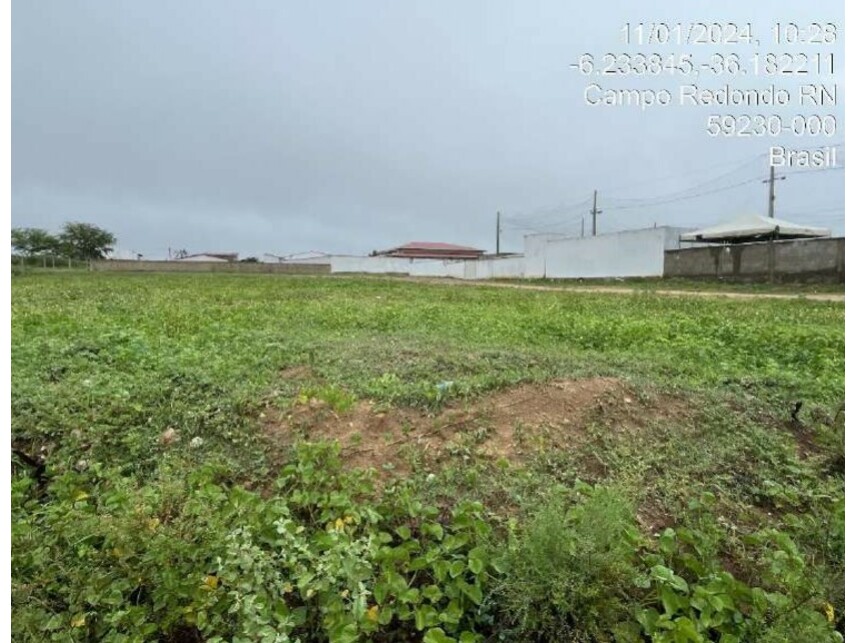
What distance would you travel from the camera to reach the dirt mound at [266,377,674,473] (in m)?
2.45

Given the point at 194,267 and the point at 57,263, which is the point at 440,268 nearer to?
the point at 194,267

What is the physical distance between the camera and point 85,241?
1548 inches

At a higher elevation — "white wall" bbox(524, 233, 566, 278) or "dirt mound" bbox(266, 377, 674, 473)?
"white wall" bbox(524, 233, 566, 278)

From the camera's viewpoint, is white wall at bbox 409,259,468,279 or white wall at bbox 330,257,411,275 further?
white wall at bbox 330,257,411,275

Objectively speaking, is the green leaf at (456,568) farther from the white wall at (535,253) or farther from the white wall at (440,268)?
the white wall at (440,268)

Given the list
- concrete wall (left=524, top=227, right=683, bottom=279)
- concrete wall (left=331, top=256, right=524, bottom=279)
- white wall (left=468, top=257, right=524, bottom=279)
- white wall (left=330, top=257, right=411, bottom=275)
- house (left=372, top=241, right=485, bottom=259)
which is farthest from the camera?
house (left=372, top=241, right=485, bottom=259)

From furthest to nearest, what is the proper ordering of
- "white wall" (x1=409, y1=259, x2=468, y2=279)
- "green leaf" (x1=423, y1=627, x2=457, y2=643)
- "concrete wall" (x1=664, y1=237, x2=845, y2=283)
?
"white wall" (x1=409, y1=259, x2=468, y2=279), "concrete wall" (x1=664, y1=237, x2=845, y2=283), "green leaf" (x1=423, y1=627, x2=457, y2=643)

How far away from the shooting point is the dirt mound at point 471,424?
245 centimetres

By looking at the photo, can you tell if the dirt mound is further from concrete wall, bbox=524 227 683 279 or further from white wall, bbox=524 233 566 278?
white wall, bbox=524 233 566 278

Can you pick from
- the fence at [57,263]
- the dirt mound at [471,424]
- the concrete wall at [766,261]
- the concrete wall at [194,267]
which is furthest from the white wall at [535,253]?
the dirt mound at [471,424]

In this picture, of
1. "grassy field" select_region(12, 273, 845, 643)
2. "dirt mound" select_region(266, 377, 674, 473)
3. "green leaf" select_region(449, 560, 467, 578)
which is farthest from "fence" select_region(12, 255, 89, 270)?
"green leaf" select_region(449, 560, 467, 578)

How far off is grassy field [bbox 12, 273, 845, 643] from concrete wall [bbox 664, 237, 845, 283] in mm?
12926
